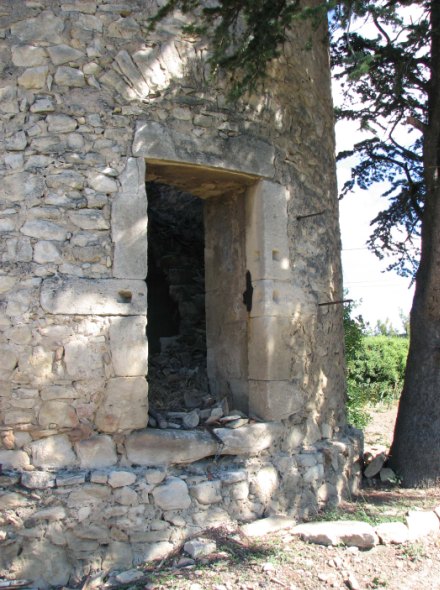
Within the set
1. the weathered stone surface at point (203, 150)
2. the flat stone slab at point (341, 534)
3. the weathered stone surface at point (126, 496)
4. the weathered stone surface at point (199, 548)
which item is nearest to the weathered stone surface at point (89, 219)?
the weathered stone surface at point (203, 150)

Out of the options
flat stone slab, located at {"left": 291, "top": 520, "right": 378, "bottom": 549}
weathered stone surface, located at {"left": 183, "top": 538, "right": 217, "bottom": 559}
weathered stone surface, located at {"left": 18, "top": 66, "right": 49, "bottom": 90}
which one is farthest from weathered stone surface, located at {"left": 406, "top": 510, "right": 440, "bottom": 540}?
weathered stone surface, located at {"left": 18, "top": 66, "right": 49, "bottom": 90}

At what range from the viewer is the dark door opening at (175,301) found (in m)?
5.16

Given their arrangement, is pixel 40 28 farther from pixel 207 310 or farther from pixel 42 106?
pixel 207 310

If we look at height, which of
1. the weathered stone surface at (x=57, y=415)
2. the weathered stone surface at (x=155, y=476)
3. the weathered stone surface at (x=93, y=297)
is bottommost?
the weathered stone surface at (x=155, y=476)

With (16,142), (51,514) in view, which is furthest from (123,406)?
(16,142)

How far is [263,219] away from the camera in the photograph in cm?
471

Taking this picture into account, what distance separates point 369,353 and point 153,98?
927 cm

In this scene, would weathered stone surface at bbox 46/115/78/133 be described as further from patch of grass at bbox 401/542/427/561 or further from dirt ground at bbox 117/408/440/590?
patch of grass at bbox 401/542/427/561

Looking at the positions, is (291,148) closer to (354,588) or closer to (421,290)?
(421,290)

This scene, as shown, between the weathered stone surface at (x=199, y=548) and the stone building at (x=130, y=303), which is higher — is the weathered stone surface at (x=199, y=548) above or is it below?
below

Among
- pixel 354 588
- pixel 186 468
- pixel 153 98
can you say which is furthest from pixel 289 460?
pixel 153 98

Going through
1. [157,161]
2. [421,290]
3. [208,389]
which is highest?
[157,161]

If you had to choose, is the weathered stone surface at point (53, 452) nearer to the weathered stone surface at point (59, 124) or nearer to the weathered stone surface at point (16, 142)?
the weathered stone surface at point (16, 142)

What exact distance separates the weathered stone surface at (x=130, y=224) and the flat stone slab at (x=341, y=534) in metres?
2.04
